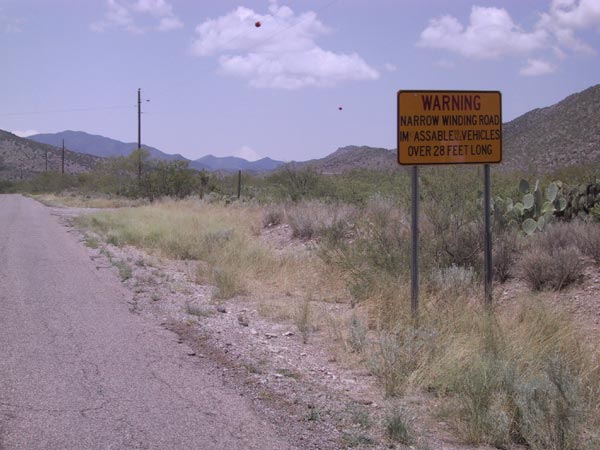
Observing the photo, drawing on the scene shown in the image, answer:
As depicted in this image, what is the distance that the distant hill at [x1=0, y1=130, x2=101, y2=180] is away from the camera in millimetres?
138750

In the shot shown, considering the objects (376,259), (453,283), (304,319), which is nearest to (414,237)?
(453,283)

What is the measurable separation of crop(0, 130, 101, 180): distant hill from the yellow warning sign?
136 meters

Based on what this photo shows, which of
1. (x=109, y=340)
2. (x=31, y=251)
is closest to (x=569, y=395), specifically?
(x=109, y=340)

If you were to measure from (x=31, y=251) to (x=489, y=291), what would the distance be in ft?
45.2

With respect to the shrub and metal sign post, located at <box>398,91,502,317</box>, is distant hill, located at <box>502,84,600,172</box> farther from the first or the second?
the shrub

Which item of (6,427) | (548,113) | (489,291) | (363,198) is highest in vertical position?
(548,113)

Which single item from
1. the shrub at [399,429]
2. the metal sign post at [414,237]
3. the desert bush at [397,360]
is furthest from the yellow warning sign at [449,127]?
the shrub at [399,429]

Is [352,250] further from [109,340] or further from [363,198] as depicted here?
[363,198]

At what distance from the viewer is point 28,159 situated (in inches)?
5709

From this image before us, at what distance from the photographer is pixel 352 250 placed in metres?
12.5

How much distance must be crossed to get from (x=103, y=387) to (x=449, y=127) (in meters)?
5.11

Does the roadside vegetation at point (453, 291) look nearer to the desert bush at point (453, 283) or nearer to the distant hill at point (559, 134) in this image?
the desert bush at point (453, 283)

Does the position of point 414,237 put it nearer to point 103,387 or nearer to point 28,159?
point 103,387

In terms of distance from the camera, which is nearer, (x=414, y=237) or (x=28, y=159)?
(x=414, y=237)
